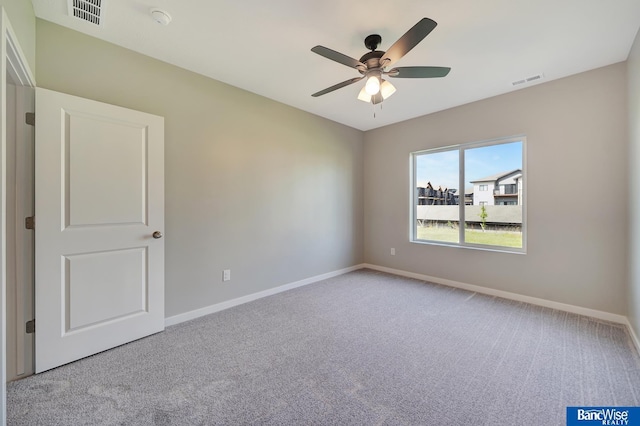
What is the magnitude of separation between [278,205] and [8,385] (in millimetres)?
2720

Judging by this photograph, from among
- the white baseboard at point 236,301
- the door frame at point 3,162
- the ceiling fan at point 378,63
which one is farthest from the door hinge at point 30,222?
the ceiling fan at point 378,63

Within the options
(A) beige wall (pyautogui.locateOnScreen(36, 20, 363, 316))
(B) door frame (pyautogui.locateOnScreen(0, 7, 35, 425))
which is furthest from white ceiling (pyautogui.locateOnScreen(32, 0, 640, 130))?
(B) door frame (pyautogui.locateOnScreen(0, 7, 35, 425))

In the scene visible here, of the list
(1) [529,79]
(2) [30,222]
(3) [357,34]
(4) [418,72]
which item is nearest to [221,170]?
(2) [30,222]

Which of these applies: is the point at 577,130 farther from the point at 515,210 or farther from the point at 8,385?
the point at 8,385

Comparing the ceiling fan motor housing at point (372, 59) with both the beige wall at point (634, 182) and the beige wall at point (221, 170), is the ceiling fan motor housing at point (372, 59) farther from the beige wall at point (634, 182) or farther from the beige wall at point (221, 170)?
the beige wall at point (634, 182)

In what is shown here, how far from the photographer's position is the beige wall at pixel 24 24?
150cm

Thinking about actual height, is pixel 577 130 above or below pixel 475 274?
above

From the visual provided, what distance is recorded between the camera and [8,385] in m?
1.73

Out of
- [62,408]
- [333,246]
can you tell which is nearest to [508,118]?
[333,246]

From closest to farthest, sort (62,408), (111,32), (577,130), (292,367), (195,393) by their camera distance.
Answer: (62,408)
(195,393)
(292,367)
(111,32)
(577,130)

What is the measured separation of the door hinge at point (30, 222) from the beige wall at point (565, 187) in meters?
4.57

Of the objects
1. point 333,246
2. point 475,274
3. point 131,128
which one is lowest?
point 475,274

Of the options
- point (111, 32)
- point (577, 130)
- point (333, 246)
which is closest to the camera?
point (111, 32)

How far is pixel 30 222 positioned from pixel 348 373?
2562 mm
